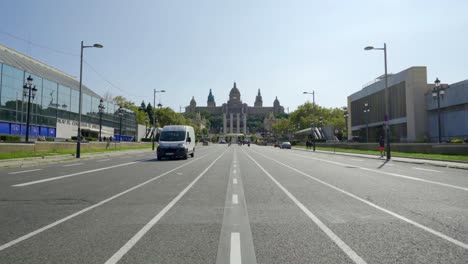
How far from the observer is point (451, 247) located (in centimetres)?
455


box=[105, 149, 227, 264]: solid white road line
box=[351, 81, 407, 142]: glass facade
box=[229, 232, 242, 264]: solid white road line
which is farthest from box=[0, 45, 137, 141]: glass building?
box=[351, 81, 407, 142]: glass facade

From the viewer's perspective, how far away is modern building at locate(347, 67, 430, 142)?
60.1 metres

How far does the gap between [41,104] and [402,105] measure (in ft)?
204

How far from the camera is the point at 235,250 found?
4.51 meters

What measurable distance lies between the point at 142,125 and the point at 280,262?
102499 mm

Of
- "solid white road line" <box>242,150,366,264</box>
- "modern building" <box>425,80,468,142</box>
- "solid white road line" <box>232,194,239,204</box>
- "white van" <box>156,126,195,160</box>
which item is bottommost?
"solid white road line" <box>242,150,366,264</box>

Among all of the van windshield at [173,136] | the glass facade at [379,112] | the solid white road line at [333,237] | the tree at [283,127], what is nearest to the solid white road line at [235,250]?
the solid white road line at [333,237]

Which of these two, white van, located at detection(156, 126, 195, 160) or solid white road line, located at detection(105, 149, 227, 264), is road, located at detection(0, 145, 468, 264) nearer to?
solid white road line, located at detection(105, 149, 227, 264)

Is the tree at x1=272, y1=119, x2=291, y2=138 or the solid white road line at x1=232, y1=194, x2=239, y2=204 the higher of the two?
the tree at x1=272, y1=119, x2=291, y2=138

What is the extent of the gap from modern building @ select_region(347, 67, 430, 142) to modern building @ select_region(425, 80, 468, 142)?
1.59m

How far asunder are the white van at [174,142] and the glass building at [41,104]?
964 inches

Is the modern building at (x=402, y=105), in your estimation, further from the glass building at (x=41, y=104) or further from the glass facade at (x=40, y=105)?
the glass facade at (x=40, y=105)

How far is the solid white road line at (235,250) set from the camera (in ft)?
13.6

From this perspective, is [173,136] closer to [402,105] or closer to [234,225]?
[234,225]
